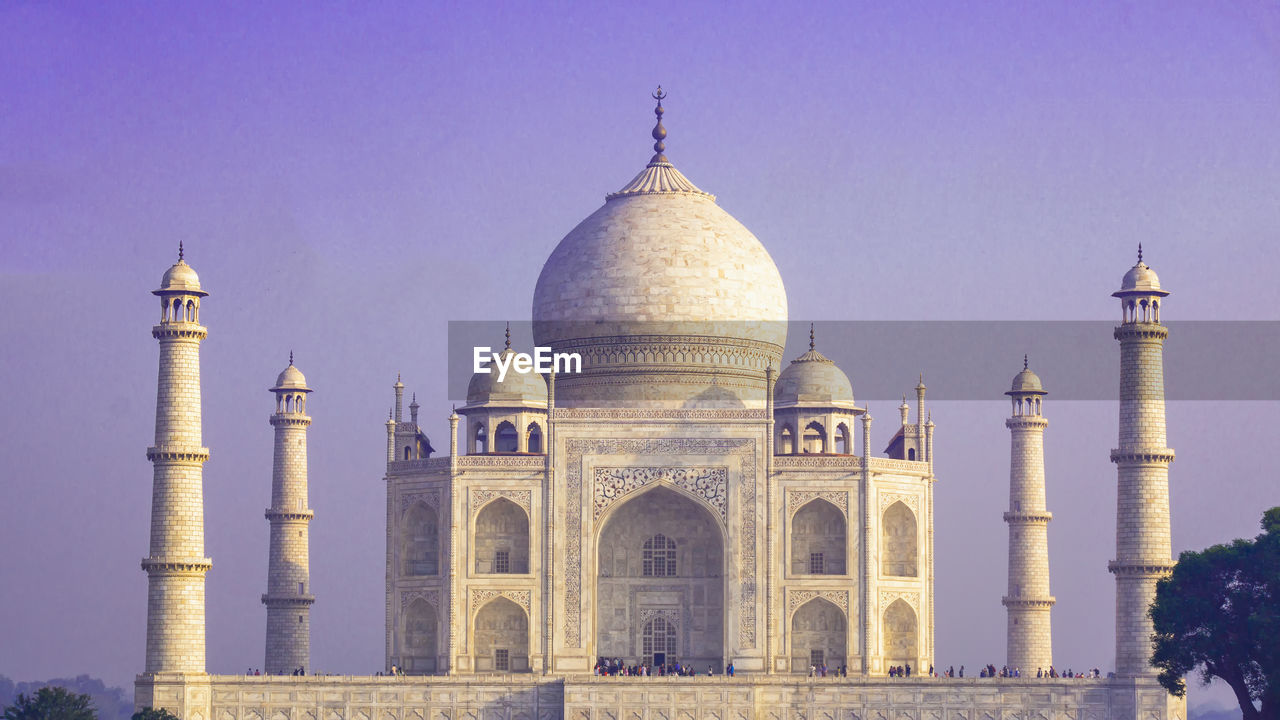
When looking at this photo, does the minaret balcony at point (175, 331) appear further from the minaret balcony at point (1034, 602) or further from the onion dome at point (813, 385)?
the minaret balcony at point (1034, 602)

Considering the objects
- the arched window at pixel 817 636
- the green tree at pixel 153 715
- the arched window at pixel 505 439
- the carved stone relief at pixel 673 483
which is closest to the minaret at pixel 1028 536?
the arched window at pixel 817 636

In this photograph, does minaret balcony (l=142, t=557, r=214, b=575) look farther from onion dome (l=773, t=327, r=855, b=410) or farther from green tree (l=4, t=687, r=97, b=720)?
onion dome (l=773, t=327, r=855, b=410)

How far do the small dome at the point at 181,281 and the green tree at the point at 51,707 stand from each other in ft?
22.3

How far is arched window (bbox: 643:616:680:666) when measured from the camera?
38.9m

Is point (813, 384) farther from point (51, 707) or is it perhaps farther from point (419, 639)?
point (51, 707)

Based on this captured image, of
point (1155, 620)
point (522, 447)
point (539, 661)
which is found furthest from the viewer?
point (522, 447)

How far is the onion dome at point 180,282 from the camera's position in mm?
36719

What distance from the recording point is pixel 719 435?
38094 mm

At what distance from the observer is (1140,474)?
3688 cm

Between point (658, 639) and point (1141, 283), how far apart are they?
10.1 m

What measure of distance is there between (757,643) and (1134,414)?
23.6 feet

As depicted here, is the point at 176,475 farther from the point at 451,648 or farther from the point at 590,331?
the point at 590,331

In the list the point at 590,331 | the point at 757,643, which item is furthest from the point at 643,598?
the point at 590,331

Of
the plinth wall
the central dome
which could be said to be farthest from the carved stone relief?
the plinth wall
